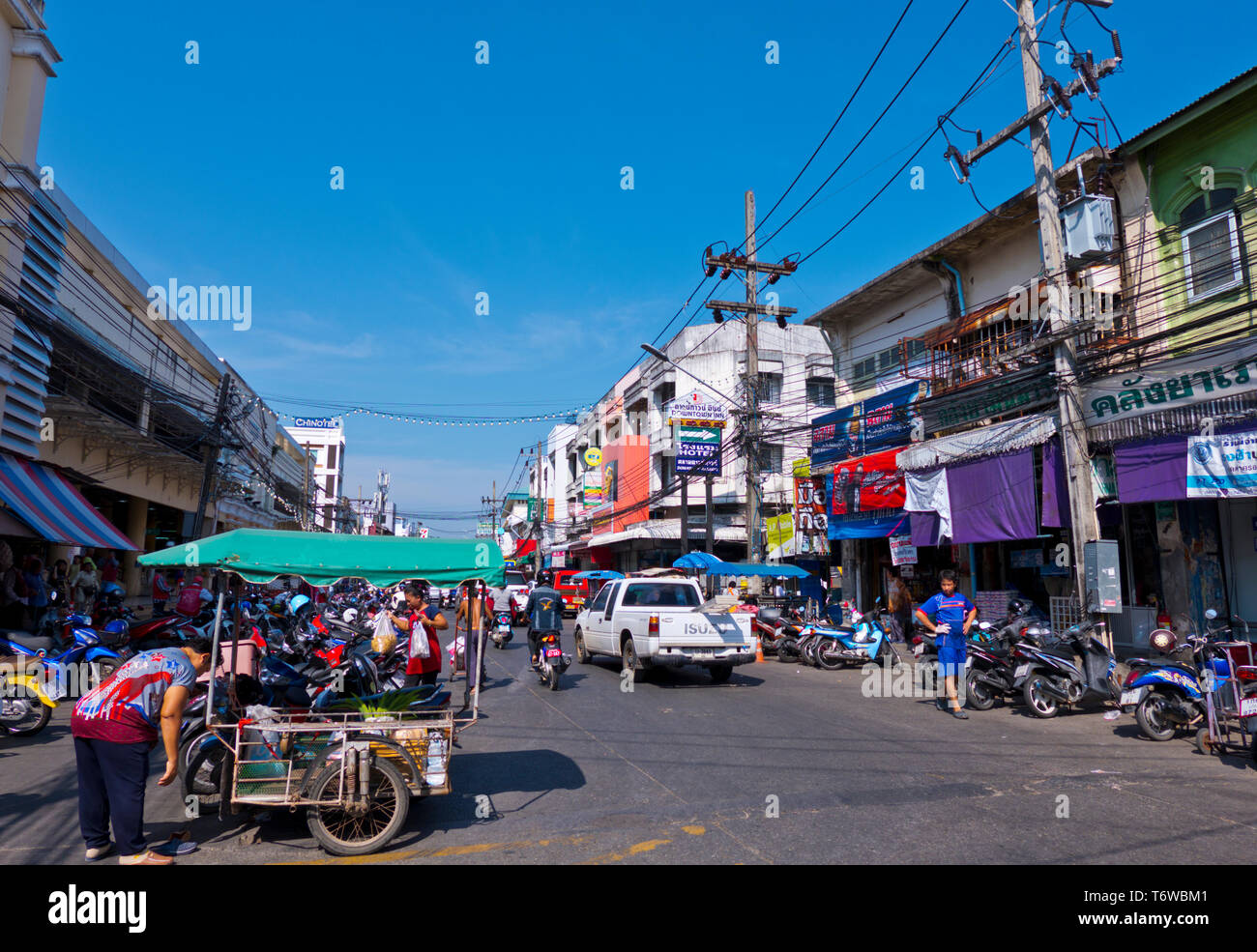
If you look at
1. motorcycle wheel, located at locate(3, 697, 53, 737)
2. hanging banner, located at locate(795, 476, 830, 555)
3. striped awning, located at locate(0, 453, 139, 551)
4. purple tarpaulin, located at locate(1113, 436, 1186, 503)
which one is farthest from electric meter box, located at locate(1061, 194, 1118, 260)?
striped awning, located at locate(0, 453, 139, 551)

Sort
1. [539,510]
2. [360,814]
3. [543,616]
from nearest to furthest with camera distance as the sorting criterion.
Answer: [360,814] → [543,616] → [539,510]

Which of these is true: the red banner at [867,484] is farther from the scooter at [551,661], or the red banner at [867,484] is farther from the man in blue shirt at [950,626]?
the scooter at [551,661]

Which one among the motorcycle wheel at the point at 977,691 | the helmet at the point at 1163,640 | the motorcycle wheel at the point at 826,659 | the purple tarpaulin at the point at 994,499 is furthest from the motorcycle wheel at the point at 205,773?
the purple tarpaulin at the point at 994,499

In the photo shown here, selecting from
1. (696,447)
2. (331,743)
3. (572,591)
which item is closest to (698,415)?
(696,447)

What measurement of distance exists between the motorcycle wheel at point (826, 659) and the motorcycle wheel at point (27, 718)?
13.5m

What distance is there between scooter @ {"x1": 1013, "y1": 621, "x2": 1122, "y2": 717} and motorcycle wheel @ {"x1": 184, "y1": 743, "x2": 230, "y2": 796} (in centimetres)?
980

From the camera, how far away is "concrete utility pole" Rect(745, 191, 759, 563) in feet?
70.2

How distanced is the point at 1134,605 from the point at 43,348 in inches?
873

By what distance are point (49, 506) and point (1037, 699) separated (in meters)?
17.2

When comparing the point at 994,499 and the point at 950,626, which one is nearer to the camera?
the point at 950,626

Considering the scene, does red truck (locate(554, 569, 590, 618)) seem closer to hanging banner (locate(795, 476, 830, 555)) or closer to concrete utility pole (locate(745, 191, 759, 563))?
hanging banner (locate(795, 476, 830, 555))

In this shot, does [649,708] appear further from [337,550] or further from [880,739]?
[337,550]

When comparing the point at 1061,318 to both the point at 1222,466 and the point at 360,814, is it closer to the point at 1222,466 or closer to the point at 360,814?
the point at 1222,466

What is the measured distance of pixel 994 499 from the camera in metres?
16.1
